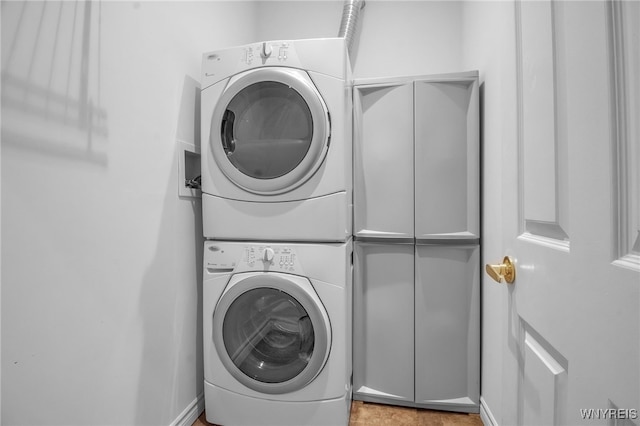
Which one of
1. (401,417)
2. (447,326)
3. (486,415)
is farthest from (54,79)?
(486,415)

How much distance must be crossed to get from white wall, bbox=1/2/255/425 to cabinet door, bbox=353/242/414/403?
2.75 feet

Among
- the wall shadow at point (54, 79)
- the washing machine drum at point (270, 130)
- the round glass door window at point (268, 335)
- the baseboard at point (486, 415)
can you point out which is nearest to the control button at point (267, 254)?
the round glass door window at point (268, 335)

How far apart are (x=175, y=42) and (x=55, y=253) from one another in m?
1.01

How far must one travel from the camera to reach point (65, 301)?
2.72 feet

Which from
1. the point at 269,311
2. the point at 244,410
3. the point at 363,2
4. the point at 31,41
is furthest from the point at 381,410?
the point at 363,2

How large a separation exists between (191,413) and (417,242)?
1364mm

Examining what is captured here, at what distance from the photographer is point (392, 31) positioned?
78.3 inches

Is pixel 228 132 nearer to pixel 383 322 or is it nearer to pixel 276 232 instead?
pixel 276 232

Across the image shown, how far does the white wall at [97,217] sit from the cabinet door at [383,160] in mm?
856

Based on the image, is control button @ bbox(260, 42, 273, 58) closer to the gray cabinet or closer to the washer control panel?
the gray cabinet

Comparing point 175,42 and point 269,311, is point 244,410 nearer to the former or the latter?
point 269,311

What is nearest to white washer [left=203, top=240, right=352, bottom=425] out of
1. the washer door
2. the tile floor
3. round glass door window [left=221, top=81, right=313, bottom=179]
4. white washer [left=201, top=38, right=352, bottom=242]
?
the washer door

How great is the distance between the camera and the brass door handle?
683 mm

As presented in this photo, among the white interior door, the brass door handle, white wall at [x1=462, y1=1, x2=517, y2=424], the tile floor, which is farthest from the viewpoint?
the tile floor
